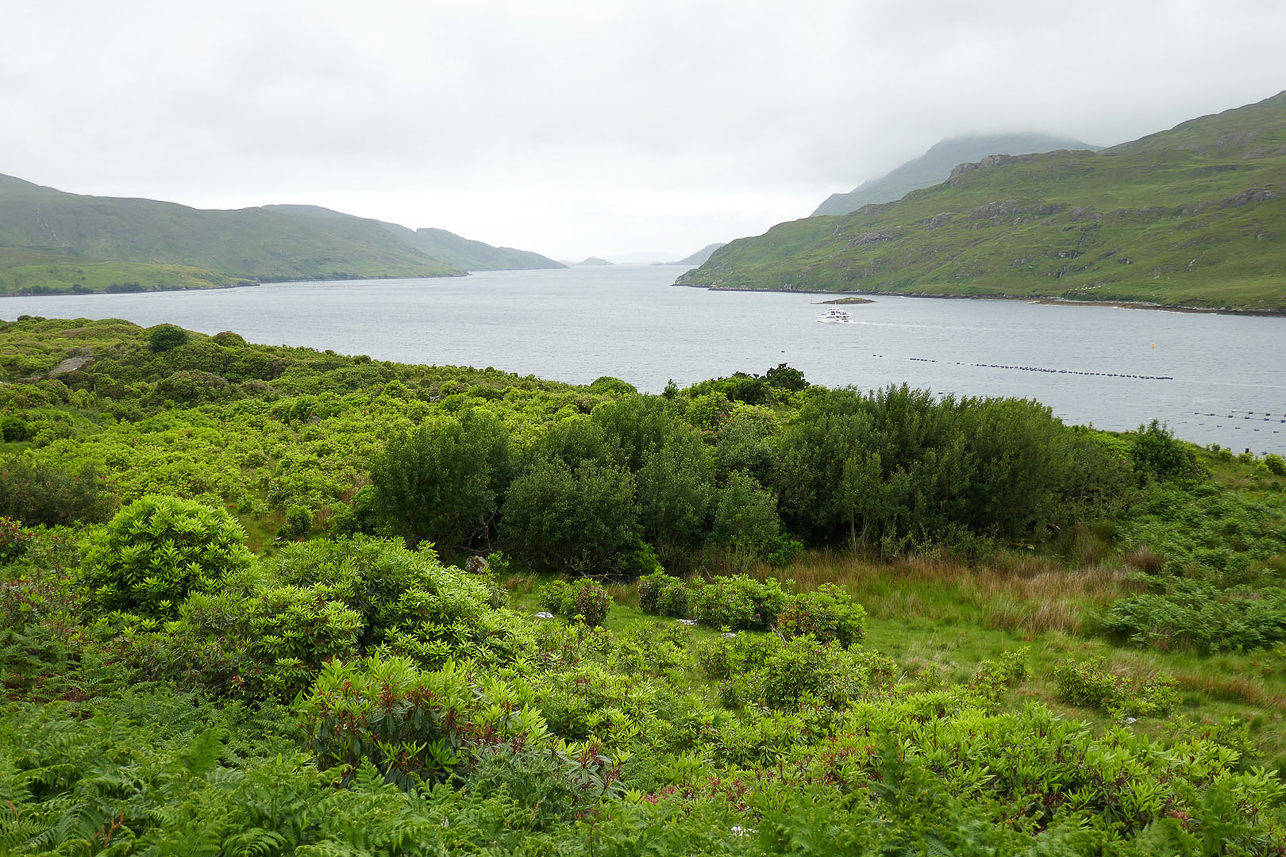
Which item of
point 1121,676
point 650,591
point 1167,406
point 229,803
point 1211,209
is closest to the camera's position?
point 229,803

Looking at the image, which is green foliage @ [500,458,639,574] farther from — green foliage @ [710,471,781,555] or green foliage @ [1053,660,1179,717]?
green foliage @ [1053,660,1179,717]

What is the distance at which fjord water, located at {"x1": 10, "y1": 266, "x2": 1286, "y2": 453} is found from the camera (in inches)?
2419

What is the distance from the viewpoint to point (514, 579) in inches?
630

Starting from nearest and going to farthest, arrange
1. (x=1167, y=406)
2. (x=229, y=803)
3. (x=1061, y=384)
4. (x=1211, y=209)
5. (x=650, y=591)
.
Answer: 1. (x=229, y=803)
2. (x=650, y=591)
3. (x=1167, y=406)
4. (x=1061, y=384)
5. (x=1211, y=209)

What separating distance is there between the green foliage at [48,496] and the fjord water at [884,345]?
50.7 metres

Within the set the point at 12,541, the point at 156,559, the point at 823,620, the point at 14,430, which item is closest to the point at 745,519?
the point at 823,620

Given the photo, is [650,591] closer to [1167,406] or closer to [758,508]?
[758,508]

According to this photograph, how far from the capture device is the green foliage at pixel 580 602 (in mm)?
12664

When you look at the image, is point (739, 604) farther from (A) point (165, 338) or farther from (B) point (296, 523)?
(A) point (165, 338)

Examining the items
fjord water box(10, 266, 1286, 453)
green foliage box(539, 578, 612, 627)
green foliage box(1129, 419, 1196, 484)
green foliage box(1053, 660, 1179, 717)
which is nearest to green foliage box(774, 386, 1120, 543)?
green foliage box(1129, 419, 1196, 484)

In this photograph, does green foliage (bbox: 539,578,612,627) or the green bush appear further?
the green bush

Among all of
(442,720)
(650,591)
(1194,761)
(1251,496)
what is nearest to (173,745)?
(442,720)

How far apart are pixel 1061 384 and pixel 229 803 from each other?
262 feet

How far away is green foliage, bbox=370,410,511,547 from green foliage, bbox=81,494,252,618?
6378mm
